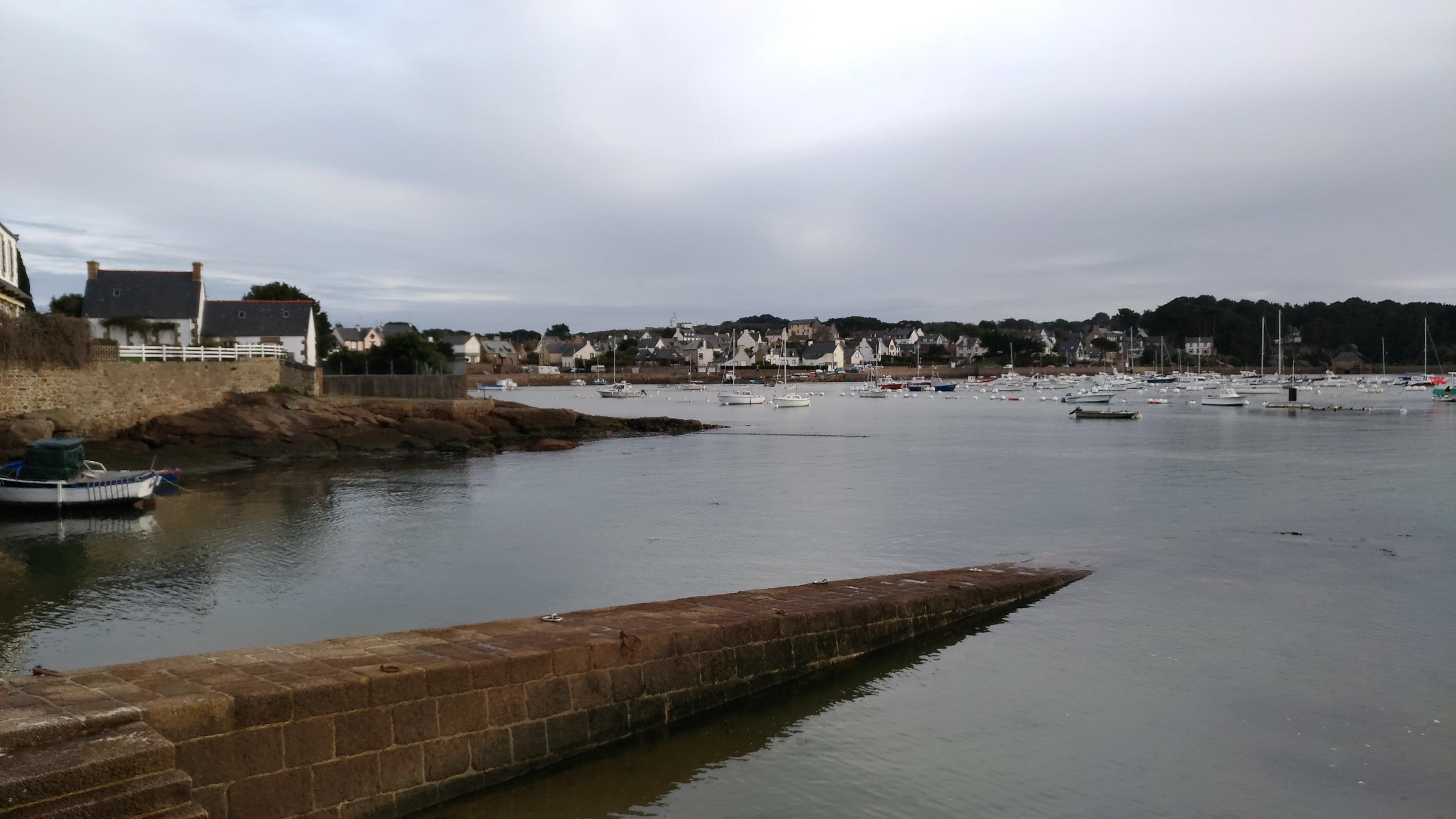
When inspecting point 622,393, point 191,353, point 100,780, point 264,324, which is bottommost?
point 100,780

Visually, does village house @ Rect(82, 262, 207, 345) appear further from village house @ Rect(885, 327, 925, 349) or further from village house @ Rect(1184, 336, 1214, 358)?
village house @ Rect(1184, 336, 1214, 358)

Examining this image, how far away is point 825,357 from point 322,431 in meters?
136

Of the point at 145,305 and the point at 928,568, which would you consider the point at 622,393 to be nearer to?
the point at 145,305

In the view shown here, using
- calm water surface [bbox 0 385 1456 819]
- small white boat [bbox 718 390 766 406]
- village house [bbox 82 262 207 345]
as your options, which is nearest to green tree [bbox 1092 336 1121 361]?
small white boat [bbox 718 390 766 406]

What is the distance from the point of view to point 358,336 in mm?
132000

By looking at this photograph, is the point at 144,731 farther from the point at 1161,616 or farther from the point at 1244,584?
the point at 1244,584

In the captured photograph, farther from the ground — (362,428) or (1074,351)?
(1074,351)

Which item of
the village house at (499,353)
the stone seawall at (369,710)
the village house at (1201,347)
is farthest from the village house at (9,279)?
the village house at (1201,347)

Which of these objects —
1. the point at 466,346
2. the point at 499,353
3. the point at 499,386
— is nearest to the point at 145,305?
the point at 499,386

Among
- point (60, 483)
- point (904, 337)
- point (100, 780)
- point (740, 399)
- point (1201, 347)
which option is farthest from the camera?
point (904, 337)

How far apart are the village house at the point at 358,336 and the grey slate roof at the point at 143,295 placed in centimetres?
7833

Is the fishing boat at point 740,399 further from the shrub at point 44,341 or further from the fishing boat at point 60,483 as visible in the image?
the fishing boat at point 60,483

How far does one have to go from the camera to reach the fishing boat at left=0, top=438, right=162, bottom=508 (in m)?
21.1

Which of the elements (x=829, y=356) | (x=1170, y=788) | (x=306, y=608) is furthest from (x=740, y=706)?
(x=829, y=356)
